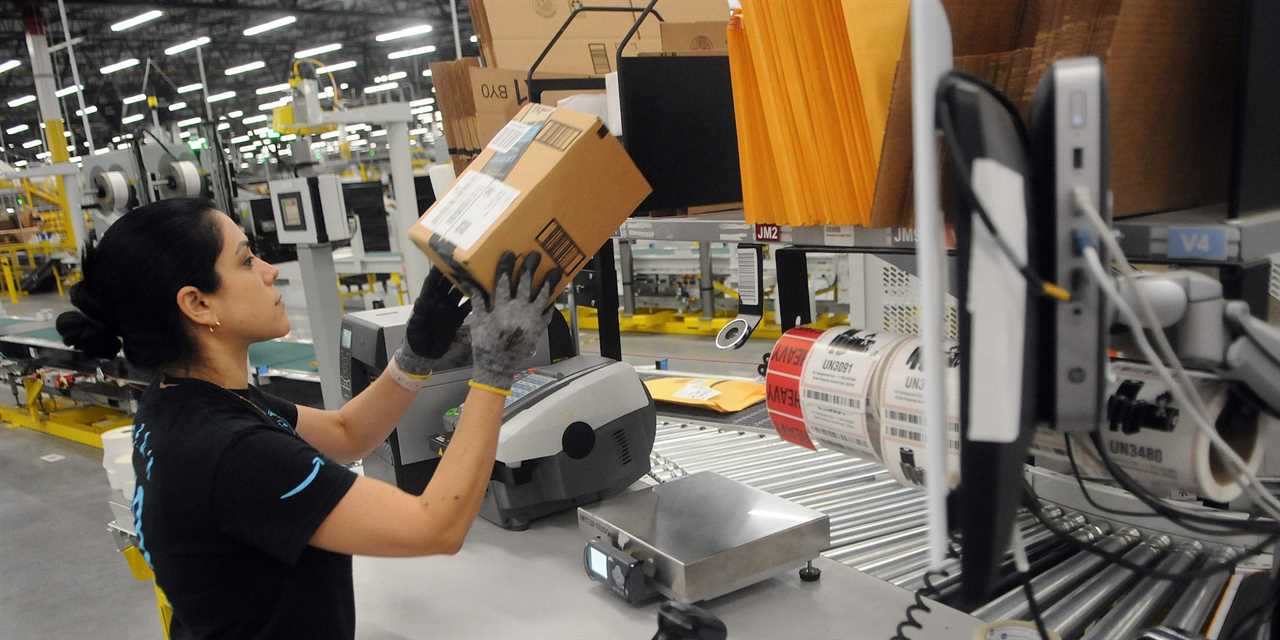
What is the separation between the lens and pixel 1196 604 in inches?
52.8

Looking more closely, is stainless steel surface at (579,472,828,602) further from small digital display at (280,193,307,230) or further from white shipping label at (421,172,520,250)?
small digital display at (280,193,307,230)

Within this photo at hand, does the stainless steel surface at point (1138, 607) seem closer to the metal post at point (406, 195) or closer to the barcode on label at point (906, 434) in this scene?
the barcode on label at point (906, 434)

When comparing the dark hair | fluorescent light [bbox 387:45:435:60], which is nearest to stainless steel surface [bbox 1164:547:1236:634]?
the dark hair

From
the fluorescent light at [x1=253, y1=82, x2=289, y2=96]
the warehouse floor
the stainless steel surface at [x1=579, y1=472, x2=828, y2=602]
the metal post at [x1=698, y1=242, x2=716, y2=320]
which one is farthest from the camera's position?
the fluorescent light at [x1=253, y1=82, x2=289, y2=96]

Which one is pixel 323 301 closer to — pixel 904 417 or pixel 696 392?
pixel 696 392

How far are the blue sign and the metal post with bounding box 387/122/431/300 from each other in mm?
4181

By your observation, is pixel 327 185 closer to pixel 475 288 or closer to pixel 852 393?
pixel 475 288

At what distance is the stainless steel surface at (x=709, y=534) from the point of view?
1.44m

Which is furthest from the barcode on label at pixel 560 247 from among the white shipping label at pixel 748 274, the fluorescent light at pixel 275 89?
the fluorescent light at pixel 275 89

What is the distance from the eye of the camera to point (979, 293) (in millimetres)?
681

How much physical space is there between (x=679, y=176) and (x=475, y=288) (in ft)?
1.78

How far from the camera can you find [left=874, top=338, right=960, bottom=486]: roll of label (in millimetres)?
1028

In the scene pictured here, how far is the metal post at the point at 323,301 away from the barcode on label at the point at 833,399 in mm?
3474

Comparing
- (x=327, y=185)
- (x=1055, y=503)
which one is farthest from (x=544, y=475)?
(x=327, y=185)
